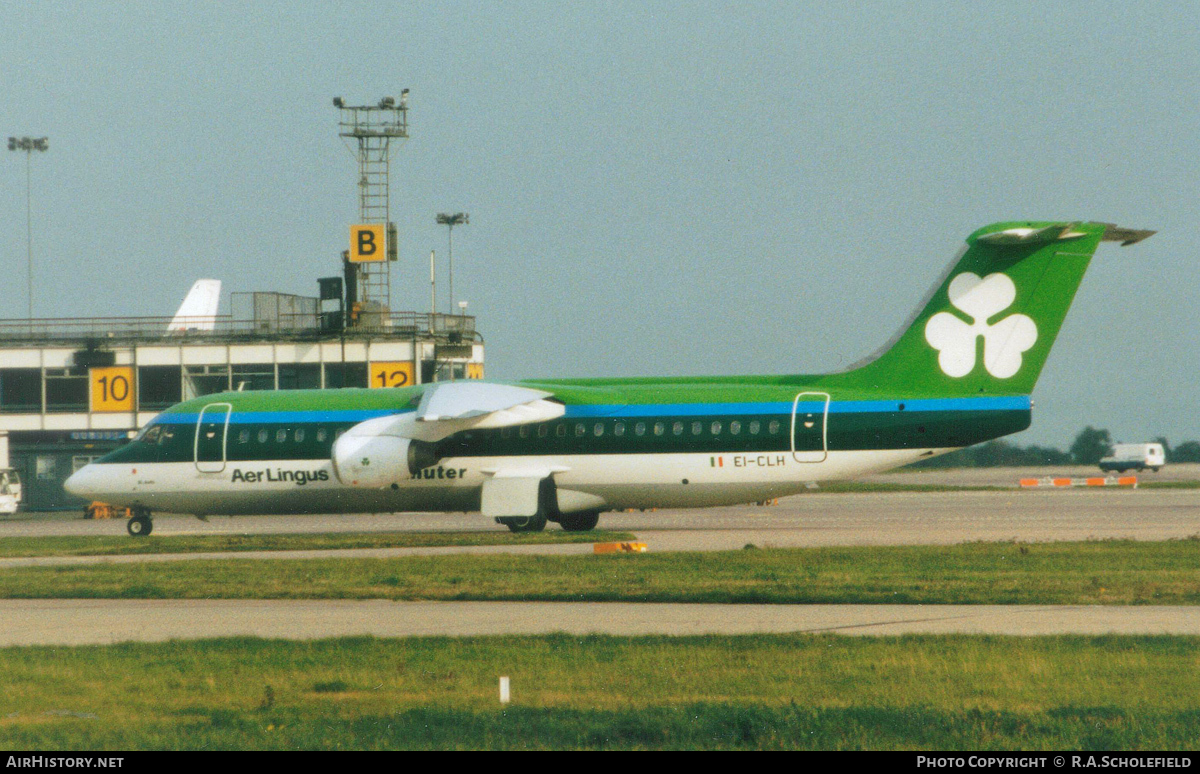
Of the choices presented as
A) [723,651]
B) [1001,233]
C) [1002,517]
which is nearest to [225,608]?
[723,651]

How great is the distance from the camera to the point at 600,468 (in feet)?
104

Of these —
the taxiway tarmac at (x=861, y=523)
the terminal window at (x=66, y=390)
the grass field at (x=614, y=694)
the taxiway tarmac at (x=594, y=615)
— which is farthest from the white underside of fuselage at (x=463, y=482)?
the terminal window at (x=66, y=390)

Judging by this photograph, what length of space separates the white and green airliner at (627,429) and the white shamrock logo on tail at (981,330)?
1.3 inches

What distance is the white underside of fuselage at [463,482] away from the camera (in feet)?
99.1

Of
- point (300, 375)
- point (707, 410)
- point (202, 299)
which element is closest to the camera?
point (707, 410)

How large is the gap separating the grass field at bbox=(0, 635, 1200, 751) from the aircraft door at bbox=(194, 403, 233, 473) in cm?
2107

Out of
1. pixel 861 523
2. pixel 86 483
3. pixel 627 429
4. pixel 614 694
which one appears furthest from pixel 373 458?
pixel 614 694

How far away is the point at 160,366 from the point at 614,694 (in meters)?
45.4

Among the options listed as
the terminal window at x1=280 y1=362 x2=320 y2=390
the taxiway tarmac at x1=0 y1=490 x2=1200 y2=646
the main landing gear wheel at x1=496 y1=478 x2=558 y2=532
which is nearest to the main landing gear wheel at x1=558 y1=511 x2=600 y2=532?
the main landing gear wheel at x1=496 y1=478 x2=558 y2=532

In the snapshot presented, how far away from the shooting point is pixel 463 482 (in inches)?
1272

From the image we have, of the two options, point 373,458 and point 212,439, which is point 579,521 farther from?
point 212,439

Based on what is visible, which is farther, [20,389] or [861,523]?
[20,389]

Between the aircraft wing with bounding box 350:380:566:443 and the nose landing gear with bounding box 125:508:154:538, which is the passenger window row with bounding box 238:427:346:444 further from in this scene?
the nose landing gear with bounding box 125:508:154:538

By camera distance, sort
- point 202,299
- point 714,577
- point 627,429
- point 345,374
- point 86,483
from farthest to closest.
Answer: point 202,299 → point 345,374 → point 86,483 → point 627,429 → point 714,577
